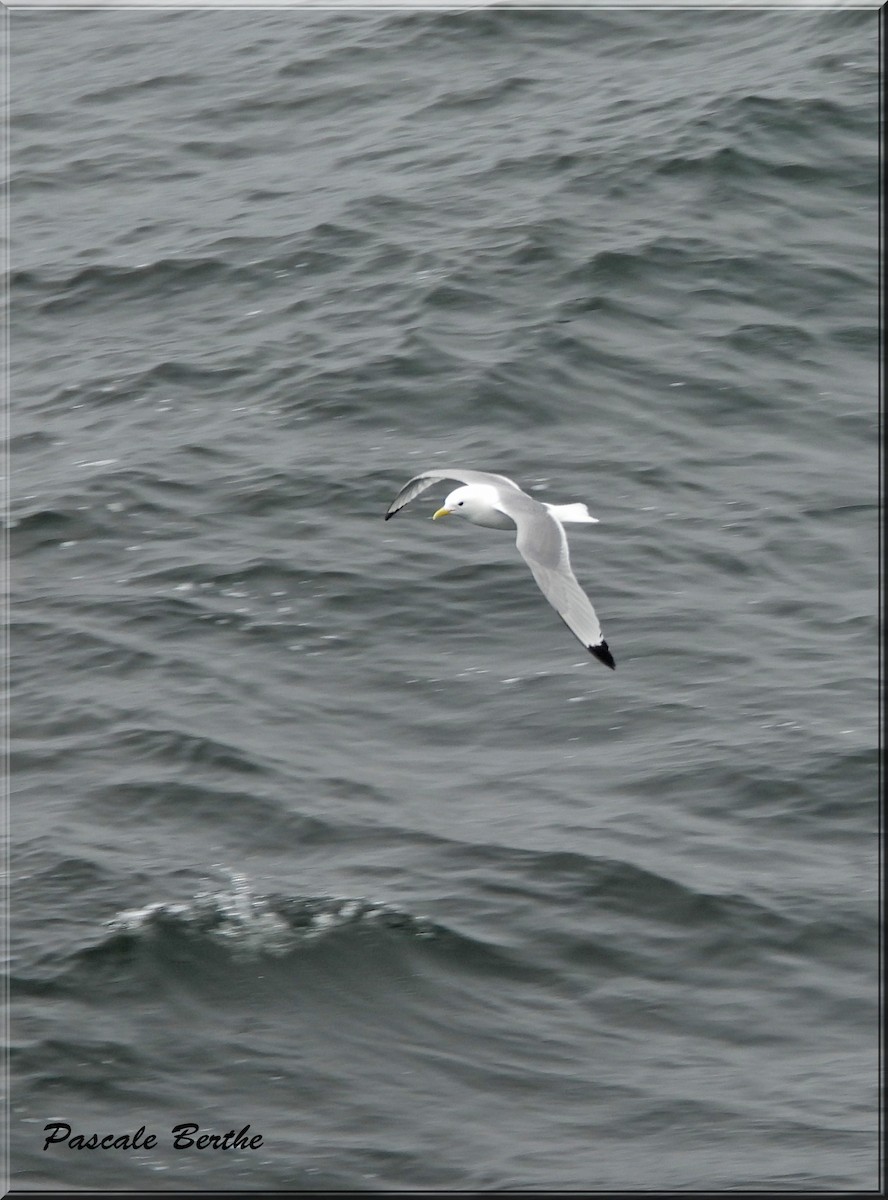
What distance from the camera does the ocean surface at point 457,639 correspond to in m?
9.14

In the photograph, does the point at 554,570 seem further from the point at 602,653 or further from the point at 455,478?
the point at 455,478

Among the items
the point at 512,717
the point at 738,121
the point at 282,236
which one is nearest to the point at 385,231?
the point at 282,236

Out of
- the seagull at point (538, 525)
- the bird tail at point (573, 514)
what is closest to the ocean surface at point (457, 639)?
the seagull at point (538, 525)

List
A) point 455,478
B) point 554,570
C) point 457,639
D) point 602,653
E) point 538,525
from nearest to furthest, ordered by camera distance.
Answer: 1. point 602,653
2. point 554,570
3. point 538,525
4. point 455,478
5. point 457,639

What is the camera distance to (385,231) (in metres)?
17.5

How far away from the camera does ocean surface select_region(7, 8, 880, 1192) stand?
9.14 m

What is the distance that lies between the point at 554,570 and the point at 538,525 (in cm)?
64

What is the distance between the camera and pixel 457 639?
1218cm

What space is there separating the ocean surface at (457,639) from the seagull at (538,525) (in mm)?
1178

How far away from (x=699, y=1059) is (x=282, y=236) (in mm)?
10711

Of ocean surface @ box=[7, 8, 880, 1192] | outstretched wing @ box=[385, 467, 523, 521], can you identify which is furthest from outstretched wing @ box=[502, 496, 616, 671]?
ocean surface @ box=[7, 8, 880, 1192]

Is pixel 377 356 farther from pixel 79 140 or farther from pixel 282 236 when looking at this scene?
pixel 79 140

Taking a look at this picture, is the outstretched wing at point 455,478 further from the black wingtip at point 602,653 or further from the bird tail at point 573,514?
the black wingtip at point 602,653

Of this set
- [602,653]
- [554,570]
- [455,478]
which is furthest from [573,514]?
[602,653]
